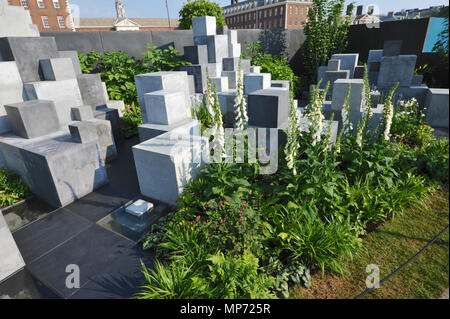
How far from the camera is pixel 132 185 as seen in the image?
5.31 m

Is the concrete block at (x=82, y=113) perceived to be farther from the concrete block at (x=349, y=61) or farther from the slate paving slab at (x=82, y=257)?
the concrete block at (x=349, y=61)

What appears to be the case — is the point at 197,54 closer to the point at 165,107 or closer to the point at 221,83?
the point at 221,83

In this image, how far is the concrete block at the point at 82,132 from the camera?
16.1ft

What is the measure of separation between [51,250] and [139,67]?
7.29 m

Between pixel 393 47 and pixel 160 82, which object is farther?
pixel 393 47

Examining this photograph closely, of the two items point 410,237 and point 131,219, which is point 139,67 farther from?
point 410,237

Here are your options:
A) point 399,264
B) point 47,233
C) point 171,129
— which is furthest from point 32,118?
point 399,264

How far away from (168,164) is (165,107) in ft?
5.34

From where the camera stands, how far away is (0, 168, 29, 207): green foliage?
4.77 meters

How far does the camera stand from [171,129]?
5.30 metres

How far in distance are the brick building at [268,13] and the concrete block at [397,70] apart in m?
51.9

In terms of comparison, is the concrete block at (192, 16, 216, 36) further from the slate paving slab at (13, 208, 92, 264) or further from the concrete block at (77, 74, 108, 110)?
the slate paving slab at (13, 208, 92, 264)

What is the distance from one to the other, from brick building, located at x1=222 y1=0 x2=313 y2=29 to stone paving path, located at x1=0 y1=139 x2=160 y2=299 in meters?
57.8

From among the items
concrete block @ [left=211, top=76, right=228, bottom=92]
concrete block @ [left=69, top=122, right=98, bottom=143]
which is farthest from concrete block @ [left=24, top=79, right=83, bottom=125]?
concrete block @ [left=211, top=76, right=228, bottom=92]
